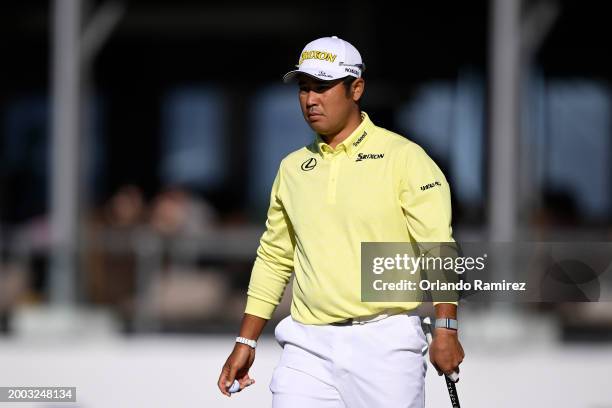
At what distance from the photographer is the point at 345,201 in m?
3.83

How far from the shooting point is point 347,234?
384cm

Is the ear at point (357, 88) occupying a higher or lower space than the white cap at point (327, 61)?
lower

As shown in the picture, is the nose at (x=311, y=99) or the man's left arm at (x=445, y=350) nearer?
the man's left arm at (x=445, y=350)

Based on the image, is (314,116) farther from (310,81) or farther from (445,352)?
(445,352)

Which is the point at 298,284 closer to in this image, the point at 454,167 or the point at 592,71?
the point at 454,167

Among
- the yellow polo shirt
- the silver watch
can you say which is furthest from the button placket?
the silver watch

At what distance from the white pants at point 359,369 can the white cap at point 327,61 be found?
709mm

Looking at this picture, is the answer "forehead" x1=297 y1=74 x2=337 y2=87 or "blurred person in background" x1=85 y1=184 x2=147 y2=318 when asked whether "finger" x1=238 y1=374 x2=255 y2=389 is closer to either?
"forehead" x1=297 y1=74 x2=337 y2=87

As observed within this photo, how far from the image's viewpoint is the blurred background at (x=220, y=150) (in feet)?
33.5

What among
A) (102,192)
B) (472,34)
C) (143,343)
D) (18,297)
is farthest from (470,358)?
(102,192)

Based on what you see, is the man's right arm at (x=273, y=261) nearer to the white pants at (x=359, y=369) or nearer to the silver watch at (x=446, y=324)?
the white pants at (x=359, y=369)

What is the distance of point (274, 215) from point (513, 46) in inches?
266

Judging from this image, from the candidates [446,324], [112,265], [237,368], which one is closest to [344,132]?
[446,324]

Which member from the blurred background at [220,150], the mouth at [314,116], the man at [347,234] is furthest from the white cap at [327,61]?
the blurred background at [220,150]
